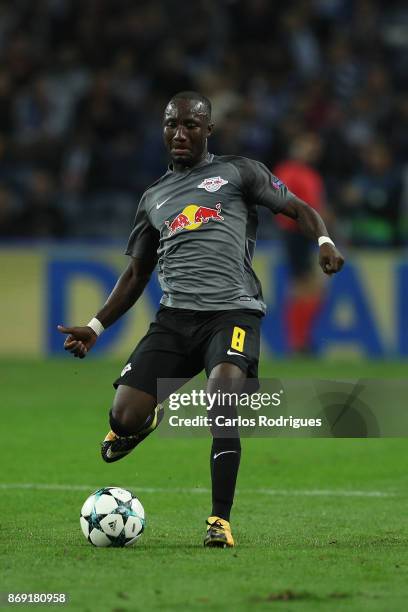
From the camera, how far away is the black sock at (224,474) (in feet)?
18.7

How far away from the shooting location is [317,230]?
5.94 meters

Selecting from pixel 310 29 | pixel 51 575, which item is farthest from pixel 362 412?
pixel 310 29

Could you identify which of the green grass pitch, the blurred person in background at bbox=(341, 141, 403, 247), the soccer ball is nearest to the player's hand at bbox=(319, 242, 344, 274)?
the green grass pitch

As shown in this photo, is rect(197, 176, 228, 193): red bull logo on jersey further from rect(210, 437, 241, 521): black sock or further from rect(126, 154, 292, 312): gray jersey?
rect(210, 437, 241, 521): black sock

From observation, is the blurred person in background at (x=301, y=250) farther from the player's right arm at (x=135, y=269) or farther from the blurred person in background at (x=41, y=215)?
the player's right arm at (x=135, y=269)

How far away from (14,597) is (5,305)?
10820 millimetres

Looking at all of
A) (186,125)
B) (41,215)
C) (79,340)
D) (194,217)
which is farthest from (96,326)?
(41,215)

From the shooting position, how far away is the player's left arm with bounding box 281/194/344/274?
567 centimetres

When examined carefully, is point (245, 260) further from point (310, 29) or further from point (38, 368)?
point (310, 29)

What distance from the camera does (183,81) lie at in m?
16.9

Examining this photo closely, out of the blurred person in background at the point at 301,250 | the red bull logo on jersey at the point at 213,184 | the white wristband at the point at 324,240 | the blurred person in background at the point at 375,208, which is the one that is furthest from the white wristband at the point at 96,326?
the blurred person in background at the point at 375,208

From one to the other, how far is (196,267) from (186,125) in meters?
0.65

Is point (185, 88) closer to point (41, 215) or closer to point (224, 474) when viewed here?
point (41, 215)

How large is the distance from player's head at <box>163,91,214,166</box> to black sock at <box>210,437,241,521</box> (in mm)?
1365
